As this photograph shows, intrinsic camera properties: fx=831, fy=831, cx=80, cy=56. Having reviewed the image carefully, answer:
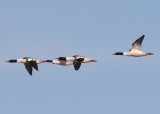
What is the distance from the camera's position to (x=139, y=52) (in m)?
127

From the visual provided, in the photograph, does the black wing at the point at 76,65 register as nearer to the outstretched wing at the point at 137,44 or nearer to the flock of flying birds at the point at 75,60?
the flock of flying birds at the point at 75,60

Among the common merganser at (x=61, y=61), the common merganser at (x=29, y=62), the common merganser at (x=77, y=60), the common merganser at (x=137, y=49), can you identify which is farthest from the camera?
the common merganser at (x=61, y=61)

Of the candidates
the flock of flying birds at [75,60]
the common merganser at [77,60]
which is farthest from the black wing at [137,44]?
the common merganser at [77,60]

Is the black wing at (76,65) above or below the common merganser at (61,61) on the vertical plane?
below

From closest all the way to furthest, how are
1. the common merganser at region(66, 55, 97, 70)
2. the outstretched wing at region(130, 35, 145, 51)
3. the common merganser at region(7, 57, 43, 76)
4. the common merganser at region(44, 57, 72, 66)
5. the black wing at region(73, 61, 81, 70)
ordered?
the outstretched wing at region(130, 35, 145, 51)
the common merganser at region(66, 55, 97, 70)
the common merganser at region(7, 57, 43, 76)
the black wing at region(73, 61, 81, 70)
the common merganser at region(44, 57, 72, 66)

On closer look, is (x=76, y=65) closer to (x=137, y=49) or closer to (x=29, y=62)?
(x=29, y=62)

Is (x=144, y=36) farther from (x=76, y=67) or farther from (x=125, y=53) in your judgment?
(x=76, y=67)

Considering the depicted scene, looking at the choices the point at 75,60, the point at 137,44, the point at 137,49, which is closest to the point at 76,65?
the point at 75,60

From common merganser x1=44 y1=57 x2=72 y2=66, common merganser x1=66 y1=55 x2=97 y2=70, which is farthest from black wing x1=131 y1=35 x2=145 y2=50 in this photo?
common merganser x1=44 y1=57 x2=72 y2=66

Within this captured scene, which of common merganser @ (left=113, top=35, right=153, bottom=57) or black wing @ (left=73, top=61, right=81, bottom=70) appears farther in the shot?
black wing @ (left=73, top=61, right=81, bottom=70)

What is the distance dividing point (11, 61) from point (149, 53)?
23153mm

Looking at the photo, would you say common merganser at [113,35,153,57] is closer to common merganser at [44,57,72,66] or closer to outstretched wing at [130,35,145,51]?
outstretched wing at [130,35,145,51]

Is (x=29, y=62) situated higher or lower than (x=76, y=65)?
higher

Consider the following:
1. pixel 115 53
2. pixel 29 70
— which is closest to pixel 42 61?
pixel 29 70
